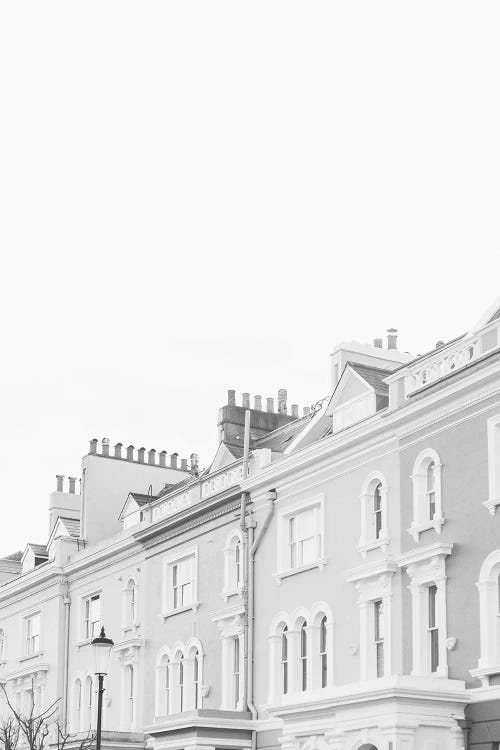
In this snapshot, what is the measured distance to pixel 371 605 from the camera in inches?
1206

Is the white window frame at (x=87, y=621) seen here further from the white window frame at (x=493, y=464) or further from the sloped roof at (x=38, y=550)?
the white window frame at (x=493, y=464)

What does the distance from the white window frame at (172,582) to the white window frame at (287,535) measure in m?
4.57

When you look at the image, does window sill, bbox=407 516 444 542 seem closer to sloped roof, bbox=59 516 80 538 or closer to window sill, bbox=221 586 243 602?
window sill, bbox=221 586 243 602

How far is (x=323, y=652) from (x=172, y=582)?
8.80m

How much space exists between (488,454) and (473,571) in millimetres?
2383

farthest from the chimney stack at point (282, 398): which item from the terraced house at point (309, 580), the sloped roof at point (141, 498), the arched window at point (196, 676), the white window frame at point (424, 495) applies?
the white window frame at point (424, 495)

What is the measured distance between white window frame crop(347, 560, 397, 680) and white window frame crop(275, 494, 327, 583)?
2.03 meters

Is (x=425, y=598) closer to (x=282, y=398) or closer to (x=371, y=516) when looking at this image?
(x=371, y=516)

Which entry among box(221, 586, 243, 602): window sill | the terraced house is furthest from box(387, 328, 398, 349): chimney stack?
box(221, 586, 243, 602): window sill

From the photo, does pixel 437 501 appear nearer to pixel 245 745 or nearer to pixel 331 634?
pixel 331 634

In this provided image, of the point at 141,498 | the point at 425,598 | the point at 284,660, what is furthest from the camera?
the point at 141,498

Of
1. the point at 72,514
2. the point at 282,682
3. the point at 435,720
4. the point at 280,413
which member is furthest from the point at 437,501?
the point at 72,514

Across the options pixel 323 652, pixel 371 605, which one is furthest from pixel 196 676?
pixel 371 605

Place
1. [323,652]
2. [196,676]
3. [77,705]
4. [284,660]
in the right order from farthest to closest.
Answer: [77,705] → [196,676] → [284,660] → [323,652]
